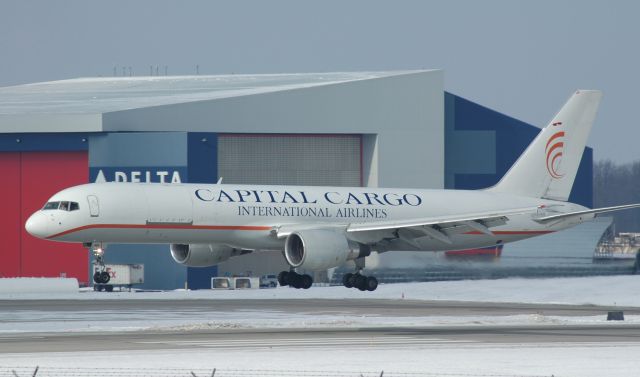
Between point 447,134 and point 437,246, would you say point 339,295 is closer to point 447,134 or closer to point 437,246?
point 437,246

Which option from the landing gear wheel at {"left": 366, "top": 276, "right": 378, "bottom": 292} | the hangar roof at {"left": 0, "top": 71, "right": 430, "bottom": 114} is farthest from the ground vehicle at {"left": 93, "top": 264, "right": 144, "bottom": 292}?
the landing gear wheel at {"left": 366, "top": 276, "right": 378, "bottom": 292}

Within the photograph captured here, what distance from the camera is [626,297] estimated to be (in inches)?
3305

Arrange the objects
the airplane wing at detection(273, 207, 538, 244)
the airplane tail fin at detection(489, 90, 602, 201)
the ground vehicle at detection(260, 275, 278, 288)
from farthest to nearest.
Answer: the ground vehicle at detection(260, 275, 278, 288)
the airplane tail fin at detection(489, 90, 602, 201)
the airplane wing at detection(273, 207, 538, 244)

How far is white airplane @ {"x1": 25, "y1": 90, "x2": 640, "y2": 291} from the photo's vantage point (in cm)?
6147

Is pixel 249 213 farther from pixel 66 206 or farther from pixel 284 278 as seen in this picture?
pixel 66 206

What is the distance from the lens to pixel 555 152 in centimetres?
7556

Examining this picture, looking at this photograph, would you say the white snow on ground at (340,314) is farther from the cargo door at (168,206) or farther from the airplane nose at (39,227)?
the cargo door at (168,206)

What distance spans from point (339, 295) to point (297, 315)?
21.3 meters

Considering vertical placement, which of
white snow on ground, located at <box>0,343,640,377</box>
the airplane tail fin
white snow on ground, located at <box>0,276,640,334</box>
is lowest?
white snow on ground, located at <box>0,276,640,334</box>

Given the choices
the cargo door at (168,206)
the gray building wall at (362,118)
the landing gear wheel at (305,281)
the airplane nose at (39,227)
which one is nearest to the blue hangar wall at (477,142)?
the gray building wall at (362,118)

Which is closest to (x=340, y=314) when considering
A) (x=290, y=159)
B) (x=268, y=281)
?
(x=268, y=281)

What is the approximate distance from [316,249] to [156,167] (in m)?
39.3

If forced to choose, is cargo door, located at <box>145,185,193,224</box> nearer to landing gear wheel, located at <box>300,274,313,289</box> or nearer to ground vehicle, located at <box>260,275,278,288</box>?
landing gear wheel, located at <box>300,274,313,289</box>

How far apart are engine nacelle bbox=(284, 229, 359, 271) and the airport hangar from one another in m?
35.4
